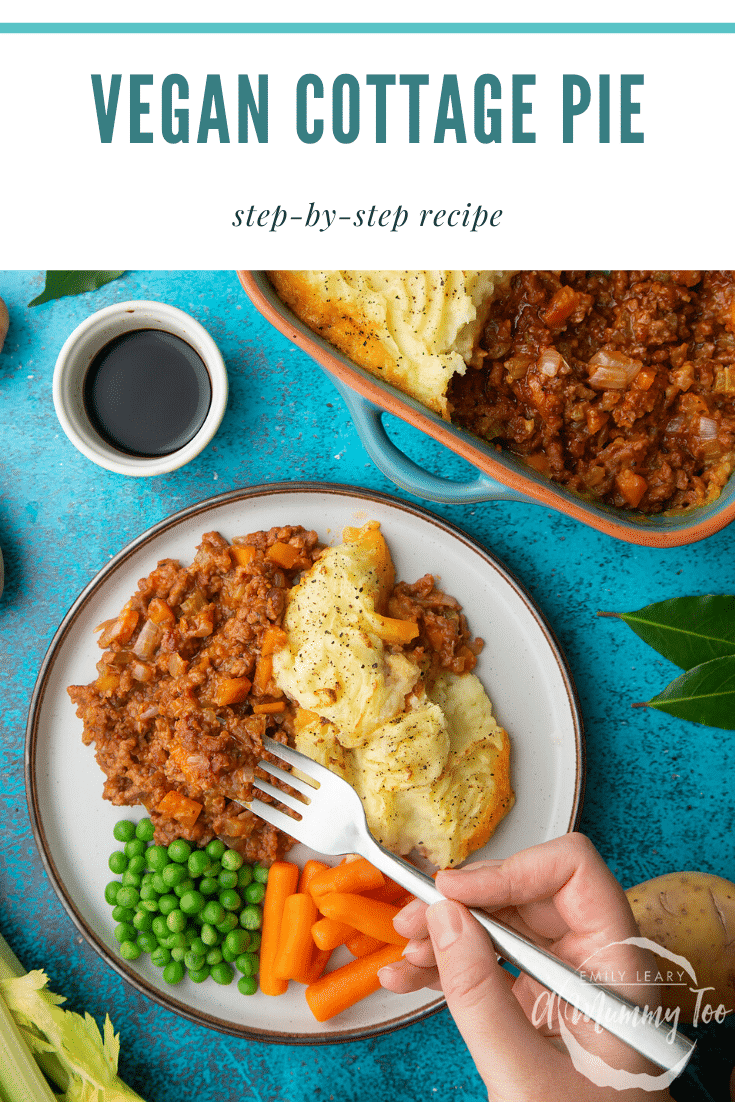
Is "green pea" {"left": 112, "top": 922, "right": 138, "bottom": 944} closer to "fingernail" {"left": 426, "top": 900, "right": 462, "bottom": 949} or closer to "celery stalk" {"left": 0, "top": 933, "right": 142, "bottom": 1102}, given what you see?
"celery stalk" {"left": 0, "top": 933, "right": 142, "bottom": 1102}

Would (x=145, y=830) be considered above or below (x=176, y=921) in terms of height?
above

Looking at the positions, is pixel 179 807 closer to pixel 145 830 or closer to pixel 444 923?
pixel 145 830

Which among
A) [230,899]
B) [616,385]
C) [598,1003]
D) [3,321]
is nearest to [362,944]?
[230,899]

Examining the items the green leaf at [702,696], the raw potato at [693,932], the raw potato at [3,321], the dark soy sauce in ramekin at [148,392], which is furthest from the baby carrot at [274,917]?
the raw potato at [3,321]

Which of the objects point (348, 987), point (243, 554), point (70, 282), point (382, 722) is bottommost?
point (348, 987)

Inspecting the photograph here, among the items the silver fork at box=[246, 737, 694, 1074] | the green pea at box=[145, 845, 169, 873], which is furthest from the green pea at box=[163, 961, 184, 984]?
the silver fork at box=[246, 737, 694, 1074]

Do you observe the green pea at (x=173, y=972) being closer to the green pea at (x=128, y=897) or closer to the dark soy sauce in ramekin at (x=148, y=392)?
the green pea at (x=128, y=897)
